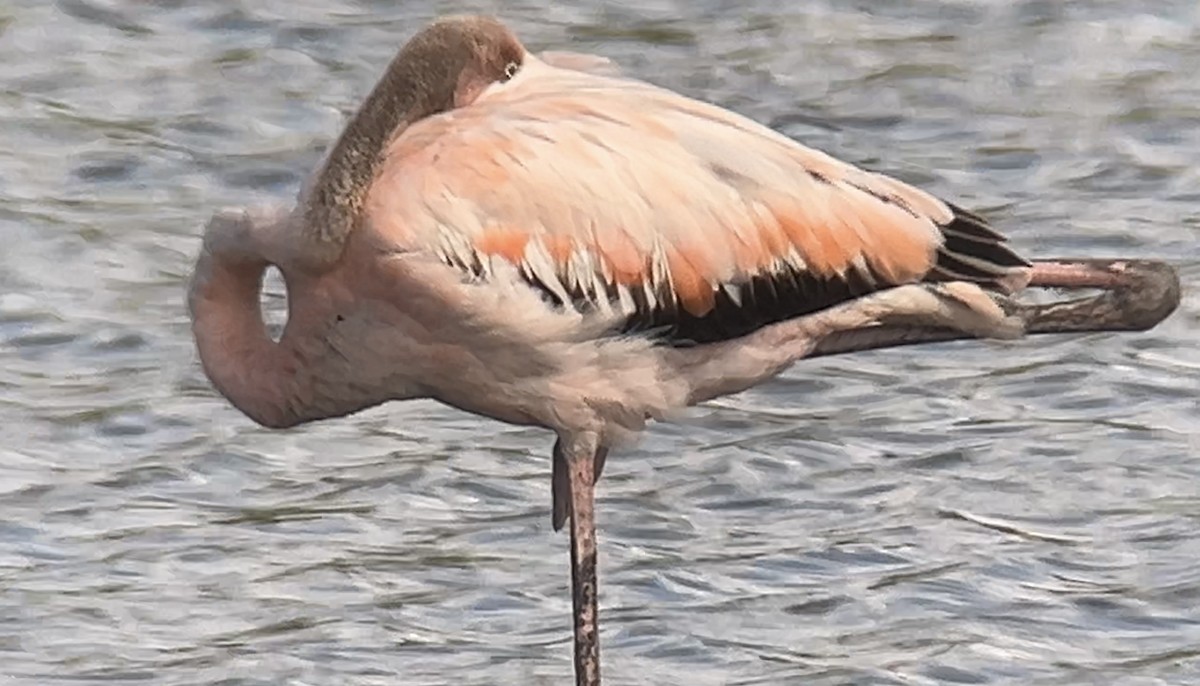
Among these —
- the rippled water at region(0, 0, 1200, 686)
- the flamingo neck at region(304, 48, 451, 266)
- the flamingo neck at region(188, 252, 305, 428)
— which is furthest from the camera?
the rippled water at region(0, 0, 1200, 686)

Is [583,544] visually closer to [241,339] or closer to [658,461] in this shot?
[241,339]

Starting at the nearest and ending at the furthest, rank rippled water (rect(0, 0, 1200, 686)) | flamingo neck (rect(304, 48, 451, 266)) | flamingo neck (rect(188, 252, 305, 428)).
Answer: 1. flamingo neck (rect(304, 48, 451, 266))
2. flamingo neck (rect(188, 252, 305, 428))
3. rippled water (rect(0, 0, 1200, 686))

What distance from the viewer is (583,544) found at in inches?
278

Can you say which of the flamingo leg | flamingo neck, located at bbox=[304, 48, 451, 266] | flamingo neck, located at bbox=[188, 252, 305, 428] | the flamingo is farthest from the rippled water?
flamingo neck, located at bbox=[304, 48, 451, 266]

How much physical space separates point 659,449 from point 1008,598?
1.39 metres

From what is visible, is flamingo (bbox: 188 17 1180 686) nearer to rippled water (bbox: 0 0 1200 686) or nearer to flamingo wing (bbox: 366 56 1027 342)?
flamingo wing (bbox: 366 56 1027 342)

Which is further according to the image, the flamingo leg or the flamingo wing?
the flamingo leg

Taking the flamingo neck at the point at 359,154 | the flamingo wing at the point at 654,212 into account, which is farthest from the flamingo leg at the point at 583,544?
the flamingo neck at the point at 359,154

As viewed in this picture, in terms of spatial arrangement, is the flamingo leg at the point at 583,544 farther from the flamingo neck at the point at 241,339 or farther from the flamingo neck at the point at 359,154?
the flamingo neck at the point at 359,154

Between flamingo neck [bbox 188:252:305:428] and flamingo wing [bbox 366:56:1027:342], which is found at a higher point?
flamingo wing [bbox 366:56:1027:342]

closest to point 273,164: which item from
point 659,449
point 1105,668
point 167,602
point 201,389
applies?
point 201,389

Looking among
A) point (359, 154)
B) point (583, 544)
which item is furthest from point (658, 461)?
point (359, 154)

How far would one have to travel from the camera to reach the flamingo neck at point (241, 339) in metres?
6.89

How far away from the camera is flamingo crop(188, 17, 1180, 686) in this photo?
6.68 m
